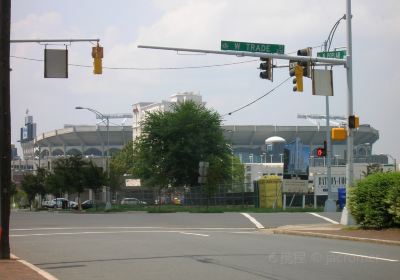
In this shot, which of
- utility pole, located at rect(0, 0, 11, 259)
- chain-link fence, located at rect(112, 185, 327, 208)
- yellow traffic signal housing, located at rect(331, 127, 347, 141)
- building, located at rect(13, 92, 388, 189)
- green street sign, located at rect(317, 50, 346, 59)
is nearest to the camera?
utility pole, located at rect(0, 0, 11, 259)

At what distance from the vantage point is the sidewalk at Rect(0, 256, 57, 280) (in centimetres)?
1107

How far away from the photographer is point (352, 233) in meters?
21.5

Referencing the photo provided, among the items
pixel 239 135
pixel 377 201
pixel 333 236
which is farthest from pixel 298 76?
pixel 239 135

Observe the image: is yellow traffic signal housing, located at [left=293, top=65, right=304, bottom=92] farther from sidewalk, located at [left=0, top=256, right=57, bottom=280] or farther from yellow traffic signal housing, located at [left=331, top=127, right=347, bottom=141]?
sidewalk, located at [left=0, top=256, right=57, bottom=280]

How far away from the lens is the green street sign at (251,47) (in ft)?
76.7

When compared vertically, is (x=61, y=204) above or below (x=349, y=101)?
below

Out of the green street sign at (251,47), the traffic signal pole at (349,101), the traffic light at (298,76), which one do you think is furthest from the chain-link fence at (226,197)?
the green street sign at (251,47)

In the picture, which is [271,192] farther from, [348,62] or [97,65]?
[97,65]

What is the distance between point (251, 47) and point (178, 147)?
35.8 meters

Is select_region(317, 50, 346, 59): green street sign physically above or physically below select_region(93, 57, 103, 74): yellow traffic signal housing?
above

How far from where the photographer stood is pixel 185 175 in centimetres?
6072

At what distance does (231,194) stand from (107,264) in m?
45.0

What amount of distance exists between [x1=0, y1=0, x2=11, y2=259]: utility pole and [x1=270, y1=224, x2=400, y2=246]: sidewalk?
11.0 metres

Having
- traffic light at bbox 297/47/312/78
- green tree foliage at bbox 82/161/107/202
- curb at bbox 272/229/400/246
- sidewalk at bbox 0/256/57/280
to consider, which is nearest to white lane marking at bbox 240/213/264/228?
curb at bbox 272/229/400/246
